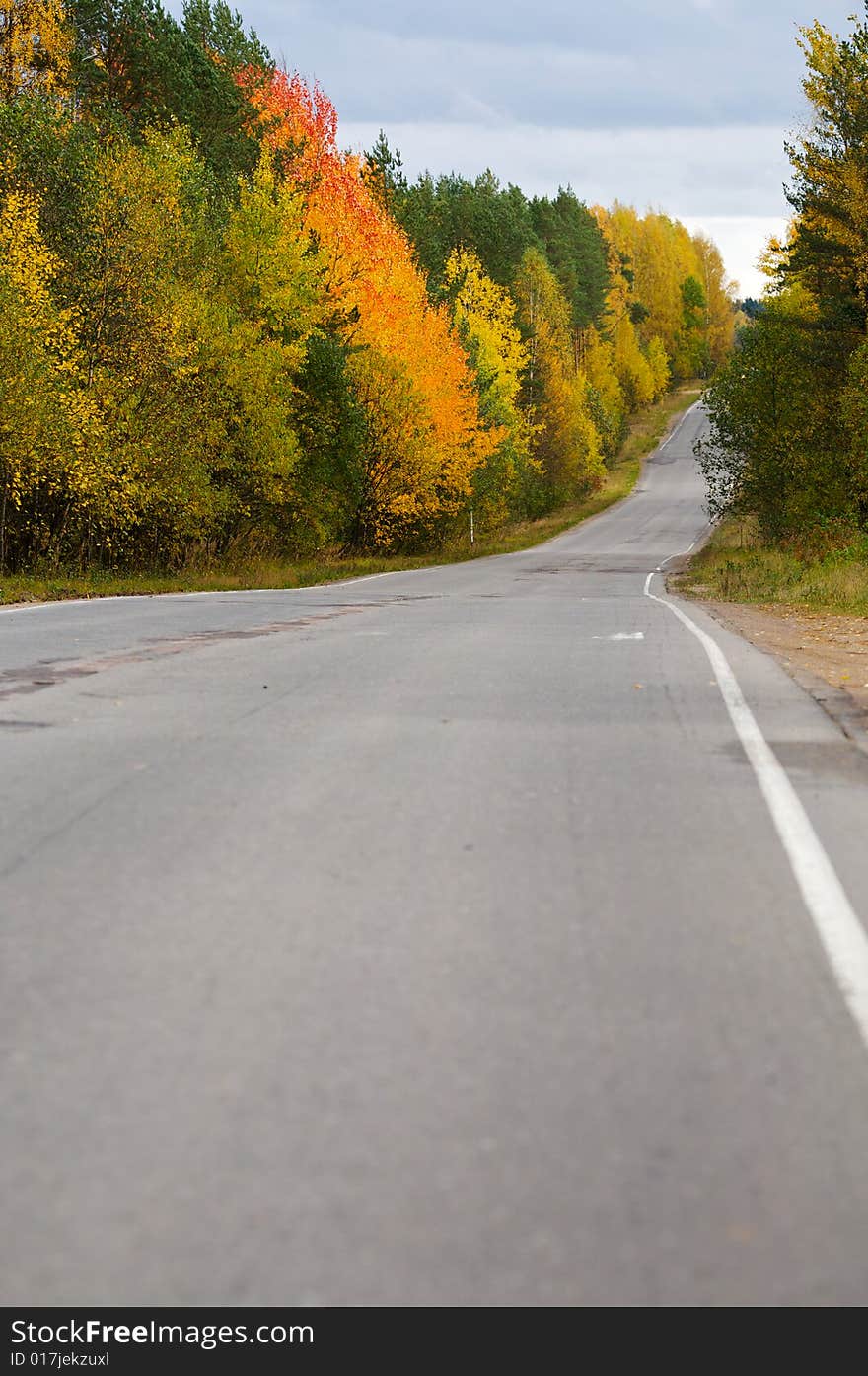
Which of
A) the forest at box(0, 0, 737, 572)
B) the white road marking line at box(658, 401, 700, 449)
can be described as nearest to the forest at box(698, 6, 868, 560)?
the forest at box(0, 0, 737, 572)

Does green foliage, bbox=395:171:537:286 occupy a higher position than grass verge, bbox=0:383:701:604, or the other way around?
green foliage, bbox=395:171:537:286

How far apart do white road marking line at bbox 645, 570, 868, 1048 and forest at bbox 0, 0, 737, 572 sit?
18.7 meters

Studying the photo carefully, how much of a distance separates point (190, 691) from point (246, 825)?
3965 millimetres

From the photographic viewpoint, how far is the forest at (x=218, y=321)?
86.6ft

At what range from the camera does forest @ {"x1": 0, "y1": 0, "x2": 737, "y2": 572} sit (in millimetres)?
26391

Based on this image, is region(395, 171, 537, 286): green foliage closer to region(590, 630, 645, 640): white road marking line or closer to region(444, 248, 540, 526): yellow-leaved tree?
region(444, 248, 540, 526): yellow-leaved tree

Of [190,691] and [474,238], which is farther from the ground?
[474,238]

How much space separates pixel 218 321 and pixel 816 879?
2672 centimetres

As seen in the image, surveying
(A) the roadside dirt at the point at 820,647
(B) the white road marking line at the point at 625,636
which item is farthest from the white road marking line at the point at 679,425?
(B) the white road marking line at the point at 625,636

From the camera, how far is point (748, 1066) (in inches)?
129

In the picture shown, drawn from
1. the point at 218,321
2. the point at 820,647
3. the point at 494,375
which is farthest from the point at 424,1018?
the point at 494,375

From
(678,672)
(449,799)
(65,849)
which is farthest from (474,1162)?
(678,672)

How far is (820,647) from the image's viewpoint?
14.4 metres

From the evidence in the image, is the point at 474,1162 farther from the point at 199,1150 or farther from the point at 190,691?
the point at 190,691
